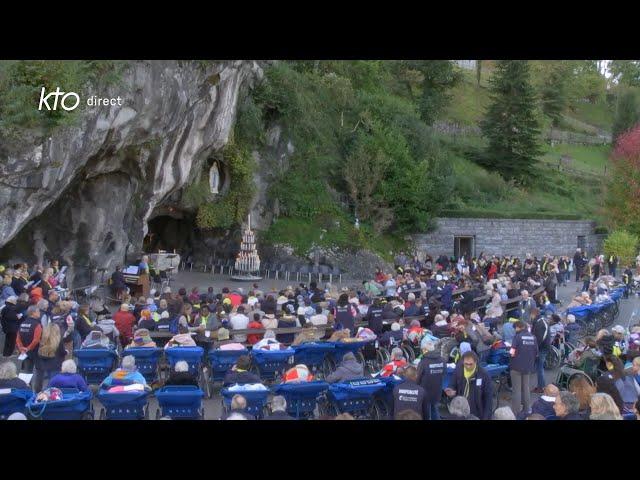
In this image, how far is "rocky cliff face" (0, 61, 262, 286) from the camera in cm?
1630

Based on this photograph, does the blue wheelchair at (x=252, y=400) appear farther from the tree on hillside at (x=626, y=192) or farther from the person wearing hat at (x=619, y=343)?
the tree on hillside at (x=626, y=192)

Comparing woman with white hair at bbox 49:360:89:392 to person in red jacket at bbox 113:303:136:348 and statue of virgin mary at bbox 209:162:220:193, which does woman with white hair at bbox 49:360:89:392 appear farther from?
statue of virgin mary at bbox 209:162:220:193

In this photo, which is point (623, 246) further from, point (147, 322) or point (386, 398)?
point (386, 398)

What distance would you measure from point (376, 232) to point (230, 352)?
72.2ft

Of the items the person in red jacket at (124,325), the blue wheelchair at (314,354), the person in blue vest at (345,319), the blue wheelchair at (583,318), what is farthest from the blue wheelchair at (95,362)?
the blue wheelchair at (583,318)

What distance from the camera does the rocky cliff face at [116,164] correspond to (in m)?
16.3

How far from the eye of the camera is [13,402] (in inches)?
300

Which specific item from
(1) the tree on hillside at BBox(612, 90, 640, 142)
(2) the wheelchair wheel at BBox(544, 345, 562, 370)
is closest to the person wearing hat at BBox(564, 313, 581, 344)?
(2) the wheelchair wheel at BBox(544, 345, 562, 370)

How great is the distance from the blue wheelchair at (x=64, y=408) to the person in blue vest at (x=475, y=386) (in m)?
4.23

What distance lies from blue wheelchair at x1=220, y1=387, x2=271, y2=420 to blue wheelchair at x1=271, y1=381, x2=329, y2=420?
0.82ft

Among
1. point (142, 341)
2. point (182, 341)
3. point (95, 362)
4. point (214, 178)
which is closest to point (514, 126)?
point (214, 178)

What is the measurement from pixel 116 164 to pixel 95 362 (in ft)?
38.4
